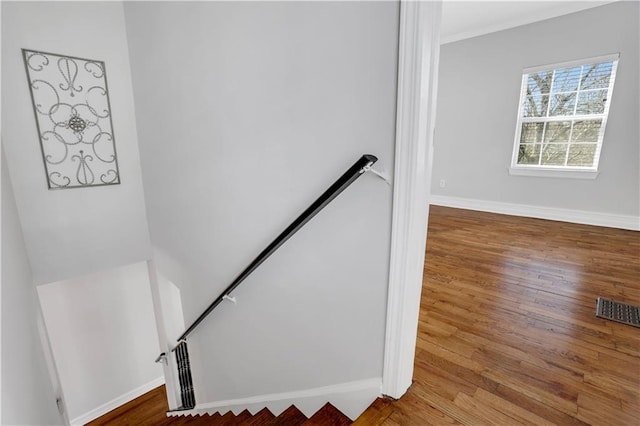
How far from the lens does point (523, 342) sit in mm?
1601

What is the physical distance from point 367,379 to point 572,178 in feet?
13.8

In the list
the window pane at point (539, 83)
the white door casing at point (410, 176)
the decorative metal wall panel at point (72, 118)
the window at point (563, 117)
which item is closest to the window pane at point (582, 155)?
the window at point (563, 117)

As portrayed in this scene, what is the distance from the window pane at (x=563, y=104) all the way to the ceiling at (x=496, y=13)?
977 mm

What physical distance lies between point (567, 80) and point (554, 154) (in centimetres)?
94

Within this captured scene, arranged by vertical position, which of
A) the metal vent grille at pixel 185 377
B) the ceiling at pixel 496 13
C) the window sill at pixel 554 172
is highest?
the ceiling at pixel 496 13

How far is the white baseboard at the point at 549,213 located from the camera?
3621mm

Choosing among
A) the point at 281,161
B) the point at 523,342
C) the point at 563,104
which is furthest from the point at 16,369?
the point at 563,104

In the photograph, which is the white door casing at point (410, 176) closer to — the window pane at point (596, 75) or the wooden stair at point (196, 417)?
the wooden stair at point (196, 417)

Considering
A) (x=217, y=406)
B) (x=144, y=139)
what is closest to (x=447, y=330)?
(x=217, y=406)

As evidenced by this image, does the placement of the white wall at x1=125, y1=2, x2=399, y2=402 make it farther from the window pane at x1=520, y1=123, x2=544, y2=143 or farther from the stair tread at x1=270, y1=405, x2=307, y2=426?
the window pane at x1=520, y1=123, x2=544, y2=143

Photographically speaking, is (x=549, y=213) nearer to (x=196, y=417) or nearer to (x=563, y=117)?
(x=563, y=117)

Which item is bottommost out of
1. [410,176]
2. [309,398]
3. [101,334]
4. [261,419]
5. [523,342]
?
[101,334]

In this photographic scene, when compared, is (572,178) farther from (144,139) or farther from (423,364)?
(144,139)

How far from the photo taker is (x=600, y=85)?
11.6 ft
